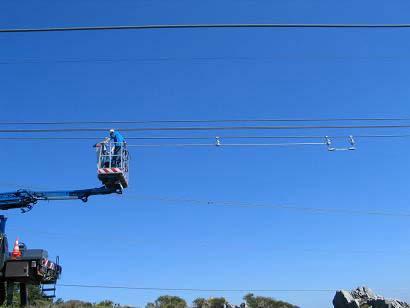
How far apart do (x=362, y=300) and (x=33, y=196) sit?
47.3ft

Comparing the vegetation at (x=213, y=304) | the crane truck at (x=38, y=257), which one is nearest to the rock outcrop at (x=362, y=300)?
the vegetation at (x=213, y=304)

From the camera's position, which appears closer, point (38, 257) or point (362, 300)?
point (38, 257)

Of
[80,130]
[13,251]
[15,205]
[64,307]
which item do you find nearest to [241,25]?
[80,130]

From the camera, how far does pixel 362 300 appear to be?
2350 centimetres

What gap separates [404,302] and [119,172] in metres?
12.8

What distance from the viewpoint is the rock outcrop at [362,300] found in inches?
861

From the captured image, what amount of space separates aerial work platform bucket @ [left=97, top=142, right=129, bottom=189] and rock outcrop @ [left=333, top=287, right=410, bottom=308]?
10.3m

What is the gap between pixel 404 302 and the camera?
75.5 feet

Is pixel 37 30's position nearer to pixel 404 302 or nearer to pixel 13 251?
pixel 13 251

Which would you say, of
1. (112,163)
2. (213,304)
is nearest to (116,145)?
(112,163)

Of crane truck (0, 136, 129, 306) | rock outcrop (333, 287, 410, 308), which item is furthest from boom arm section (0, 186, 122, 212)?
rock outcrop (333, 287, 410, 308)

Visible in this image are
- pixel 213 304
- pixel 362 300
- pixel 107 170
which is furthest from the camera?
pixel 213 304

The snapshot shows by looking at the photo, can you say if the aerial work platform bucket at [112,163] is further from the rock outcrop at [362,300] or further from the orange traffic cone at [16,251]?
the rock outcrop at [362,300]

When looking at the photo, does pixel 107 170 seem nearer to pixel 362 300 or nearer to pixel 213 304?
pixel 213 304
